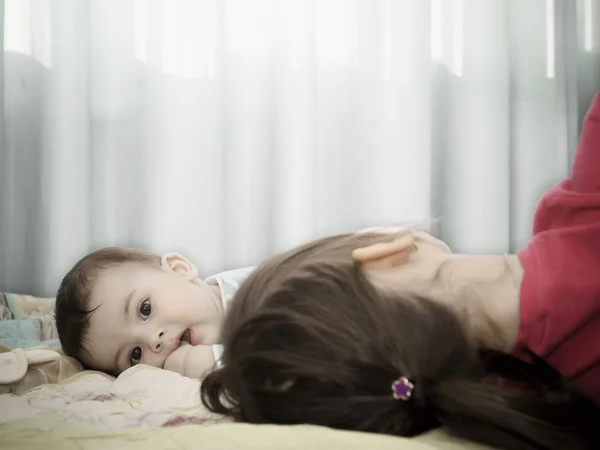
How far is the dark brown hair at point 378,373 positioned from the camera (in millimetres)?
537

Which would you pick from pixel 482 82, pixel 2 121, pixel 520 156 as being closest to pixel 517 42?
pixel 482 82

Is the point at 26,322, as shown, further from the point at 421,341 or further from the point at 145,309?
the point at 421,341

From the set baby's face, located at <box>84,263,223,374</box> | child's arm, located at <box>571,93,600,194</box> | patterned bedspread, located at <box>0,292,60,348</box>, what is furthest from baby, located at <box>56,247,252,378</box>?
child's arm, located at <box>571,93,600,194</box>

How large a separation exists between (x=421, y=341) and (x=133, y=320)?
531mm

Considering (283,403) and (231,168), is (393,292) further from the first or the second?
(231,168)

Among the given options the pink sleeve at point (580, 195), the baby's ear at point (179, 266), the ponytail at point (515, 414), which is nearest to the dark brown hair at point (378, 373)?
the ponytail at point (515, 414)

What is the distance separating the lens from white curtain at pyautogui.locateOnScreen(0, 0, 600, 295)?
1461mm

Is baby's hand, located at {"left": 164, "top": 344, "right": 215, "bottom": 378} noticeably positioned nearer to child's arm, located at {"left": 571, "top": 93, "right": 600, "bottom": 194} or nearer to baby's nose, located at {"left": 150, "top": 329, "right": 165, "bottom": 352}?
baby's nose, located at {"left": 150, "top": 329, "right": 165, "bottom": 352}

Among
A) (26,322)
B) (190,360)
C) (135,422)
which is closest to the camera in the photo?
(135,422)

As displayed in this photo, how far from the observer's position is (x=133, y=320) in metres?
0.95

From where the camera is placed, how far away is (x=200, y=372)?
36.4 inches

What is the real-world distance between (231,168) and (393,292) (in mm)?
926

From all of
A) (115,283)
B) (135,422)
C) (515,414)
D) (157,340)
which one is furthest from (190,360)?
(515,414)

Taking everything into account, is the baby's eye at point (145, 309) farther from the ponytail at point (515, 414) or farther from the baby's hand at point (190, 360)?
the ponytail at point (515, 414)
